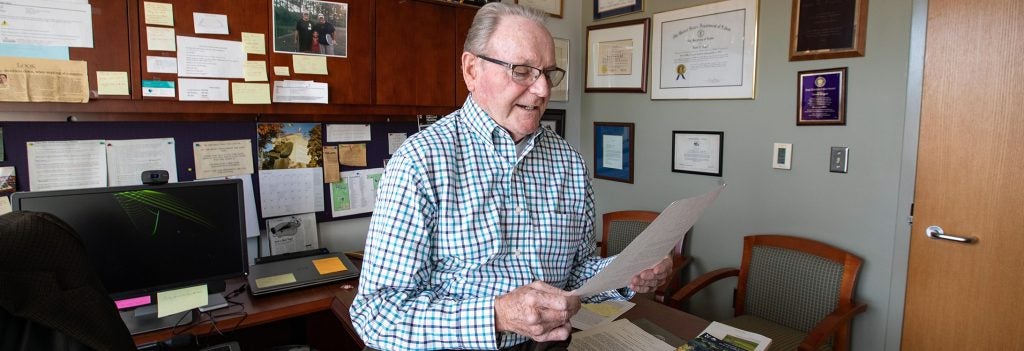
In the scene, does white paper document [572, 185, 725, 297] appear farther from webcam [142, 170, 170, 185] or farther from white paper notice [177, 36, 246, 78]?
white paper notice [177, 36, 246, 78]

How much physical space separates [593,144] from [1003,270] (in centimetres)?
187

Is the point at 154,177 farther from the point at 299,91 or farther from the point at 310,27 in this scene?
the point at 310,27

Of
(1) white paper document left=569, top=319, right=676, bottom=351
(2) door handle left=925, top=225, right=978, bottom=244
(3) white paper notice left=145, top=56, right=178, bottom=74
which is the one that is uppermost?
(3) white paper notice left=145, top=56, right=178, bottom=74

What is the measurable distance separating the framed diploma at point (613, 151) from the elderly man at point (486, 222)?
71.1 inches

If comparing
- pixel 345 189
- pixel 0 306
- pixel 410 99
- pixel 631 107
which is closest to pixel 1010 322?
pixel 631 107

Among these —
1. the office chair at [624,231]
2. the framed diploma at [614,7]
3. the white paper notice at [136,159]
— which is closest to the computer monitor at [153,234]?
the white paper notice at [136,159]

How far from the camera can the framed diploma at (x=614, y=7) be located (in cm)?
287

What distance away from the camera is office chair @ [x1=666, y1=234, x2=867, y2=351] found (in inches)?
82.8

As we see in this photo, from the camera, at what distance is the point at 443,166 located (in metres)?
1.03

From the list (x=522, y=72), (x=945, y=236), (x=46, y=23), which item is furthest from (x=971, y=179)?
(x=46, y=23)

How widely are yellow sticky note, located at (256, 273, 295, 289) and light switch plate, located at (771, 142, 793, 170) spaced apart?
6.68ft

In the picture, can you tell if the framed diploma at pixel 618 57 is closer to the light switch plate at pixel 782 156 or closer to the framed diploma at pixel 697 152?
the framed diploma at pixel 697 152

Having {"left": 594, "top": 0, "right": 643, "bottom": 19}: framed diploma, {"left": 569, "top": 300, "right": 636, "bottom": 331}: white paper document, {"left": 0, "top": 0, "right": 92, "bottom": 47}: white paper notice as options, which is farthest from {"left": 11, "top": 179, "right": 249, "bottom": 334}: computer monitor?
{"left": 594, "top": 0, "right": 643, "bottom": 19}: framed diploma

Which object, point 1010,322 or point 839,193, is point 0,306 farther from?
point 1010,322
